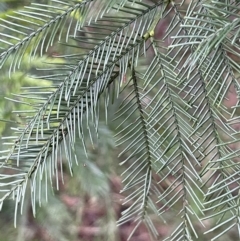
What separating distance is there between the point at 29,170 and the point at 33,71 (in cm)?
46

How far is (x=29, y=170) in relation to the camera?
334 millimetres

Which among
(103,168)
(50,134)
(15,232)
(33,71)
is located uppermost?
(50,134)

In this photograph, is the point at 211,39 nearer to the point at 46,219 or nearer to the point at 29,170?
the point at 29,170

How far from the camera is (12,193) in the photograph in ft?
1.08

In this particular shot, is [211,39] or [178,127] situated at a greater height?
[211,39]

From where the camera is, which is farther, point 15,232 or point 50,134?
point 15,232

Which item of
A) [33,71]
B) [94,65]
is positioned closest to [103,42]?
[94,65]

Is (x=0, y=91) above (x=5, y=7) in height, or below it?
below

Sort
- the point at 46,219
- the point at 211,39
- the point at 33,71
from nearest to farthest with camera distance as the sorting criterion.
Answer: the point at 211,39 < the point at 33,71 < the point at 46,219

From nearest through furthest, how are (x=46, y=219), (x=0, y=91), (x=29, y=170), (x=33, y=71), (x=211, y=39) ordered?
(x=211, y=39) < (x=29, y=170) < (x=0, y=91) < (x=33, y=71) < (x=46, y=219)

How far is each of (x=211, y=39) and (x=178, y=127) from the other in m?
0.14

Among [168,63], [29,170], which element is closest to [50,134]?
[29,170]

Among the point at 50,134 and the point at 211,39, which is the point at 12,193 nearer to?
the point at 50,134

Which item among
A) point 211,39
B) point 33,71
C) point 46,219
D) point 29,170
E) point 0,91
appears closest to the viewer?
point 211,39
